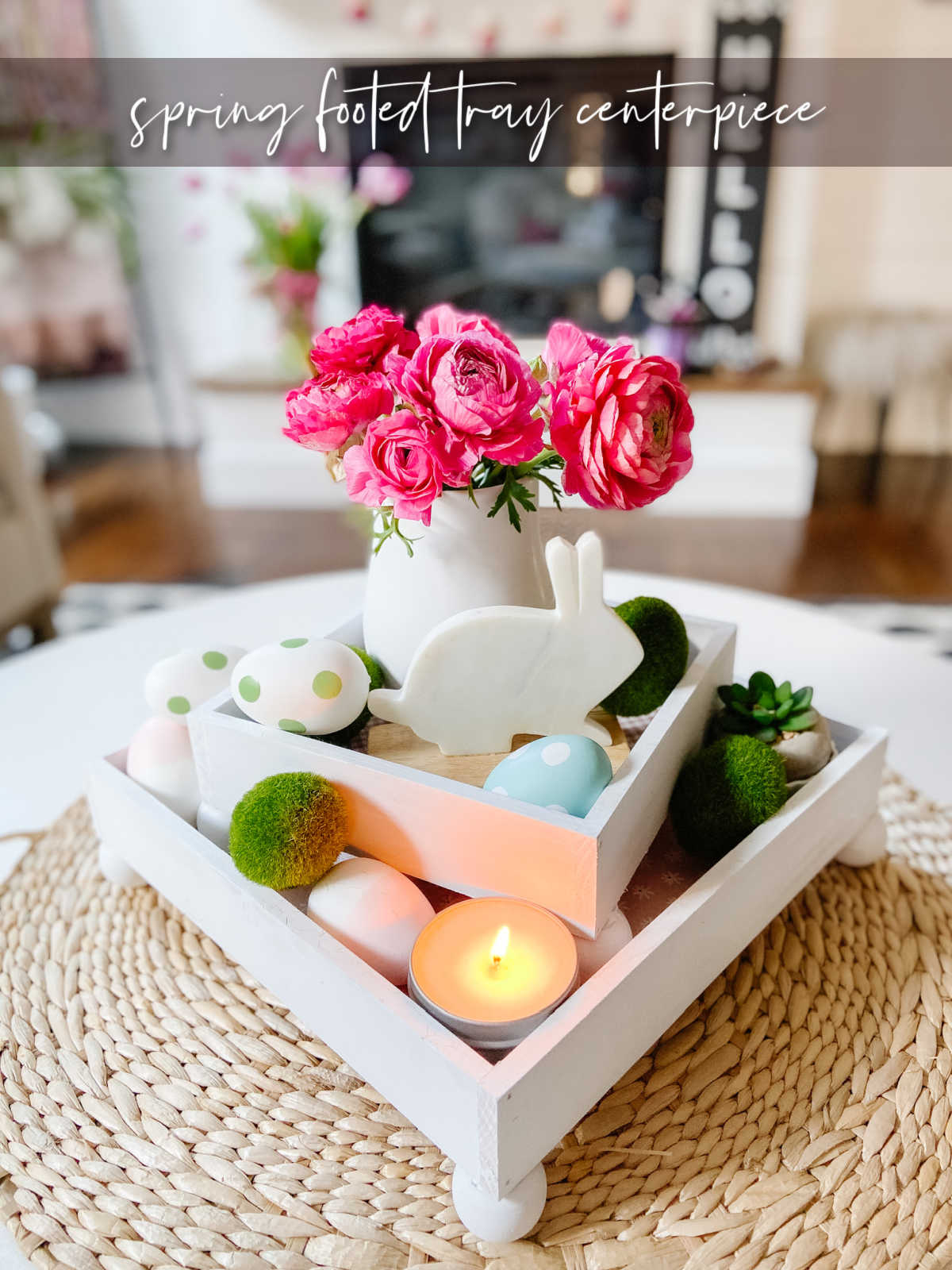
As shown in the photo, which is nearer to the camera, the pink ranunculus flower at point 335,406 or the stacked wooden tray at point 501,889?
the stacked wooden tray at point 501,889

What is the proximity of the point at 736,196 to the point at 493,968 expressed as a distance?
312 cm

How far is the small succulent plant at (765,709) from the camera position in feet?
2.19

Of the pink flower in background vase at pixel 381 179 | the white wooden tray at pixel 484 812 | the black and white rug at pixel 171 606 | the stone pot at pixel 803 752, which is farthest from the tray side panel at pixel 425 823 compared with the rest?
the pink flower in background vase at pixel 381 179

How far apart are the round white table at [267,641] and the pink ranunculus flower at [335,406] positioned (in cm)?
19

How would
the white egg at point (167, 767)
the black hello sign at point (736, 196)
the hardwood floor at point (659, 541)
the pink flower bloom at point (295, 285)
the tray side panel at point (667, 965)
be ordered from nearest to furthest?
the tray side panel at point (667, 965)
the white egg at point (167, 767)
the hardwood floor at point (659, 541)
the black hello sign at point (736, 196)
the pink flower bloom at point (295, 285)

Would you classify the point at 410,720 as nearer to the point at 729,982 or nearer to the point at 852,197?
the point at 729,982

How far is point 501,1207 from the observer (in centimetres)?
46

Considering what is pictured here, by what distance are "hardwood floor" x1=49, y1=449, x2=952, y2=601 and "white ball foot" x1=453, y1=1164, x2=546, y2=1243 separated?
1.97 metres

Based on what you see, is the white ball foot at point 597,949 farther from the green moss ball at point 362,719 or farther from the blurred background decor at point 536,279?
the blurred background decor at point 536,279

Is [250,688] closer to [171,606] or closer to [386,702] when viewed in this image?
[386,702]

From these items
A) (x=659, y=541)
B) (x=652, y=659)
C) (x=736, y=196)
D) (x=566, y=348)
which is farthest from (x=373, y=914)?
(x=736, y=196)

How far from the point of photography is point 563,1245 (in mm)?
476
